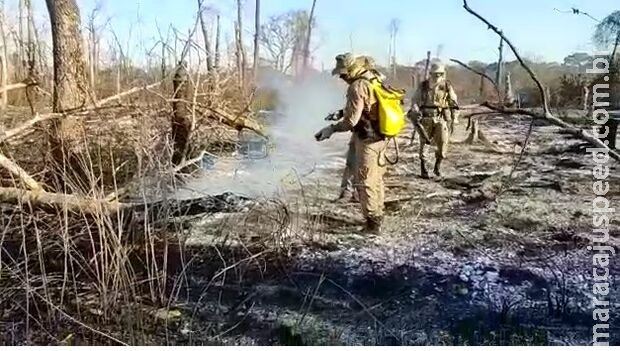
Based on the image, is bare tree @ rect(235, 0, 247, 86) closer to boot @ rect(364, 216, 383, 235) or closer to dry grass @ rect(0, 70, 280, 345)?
dry grass @ rect(0, 70, 280, 345)

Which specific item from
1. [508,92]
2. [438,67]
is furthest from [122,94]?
[508,92]

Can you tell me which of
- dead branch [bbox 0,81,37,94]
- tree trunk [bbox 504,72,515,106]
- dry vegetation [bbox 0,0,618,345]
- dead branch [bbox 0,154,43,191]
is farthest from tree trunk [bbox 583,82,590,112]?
dead branch [bbox 0,81,37,94]

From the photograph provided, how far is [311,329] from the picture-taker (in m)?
1.94

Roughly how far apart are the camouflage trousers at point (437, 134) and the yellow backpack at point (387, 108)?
29.4 inches

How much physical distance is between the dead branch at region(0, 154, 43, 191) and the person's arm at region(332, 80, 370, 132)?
3.71 ft

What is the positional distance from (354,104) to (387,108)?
0.43 feet

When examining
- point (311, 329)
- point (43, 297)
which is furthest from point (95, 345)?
point (311, 329)

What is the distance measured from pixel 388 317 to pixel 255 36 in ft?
4.03

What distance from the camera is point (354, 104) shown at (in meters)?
2.44

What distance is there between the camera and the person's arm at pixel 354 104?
95.6 inches

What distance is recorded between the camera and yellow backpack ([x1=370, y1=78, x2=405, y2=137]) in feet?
8.09

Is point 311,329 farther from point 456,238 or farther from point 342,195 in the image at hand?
point 342,195

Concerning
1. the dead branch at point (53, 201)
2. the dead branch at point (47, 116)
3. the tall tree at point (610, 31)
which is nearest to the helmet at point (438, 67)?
the tall tree at point (610, 31)

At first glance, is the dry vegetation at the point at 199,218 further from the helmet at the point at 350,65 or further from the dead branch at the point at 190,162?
the helmet at the point at 350,65
